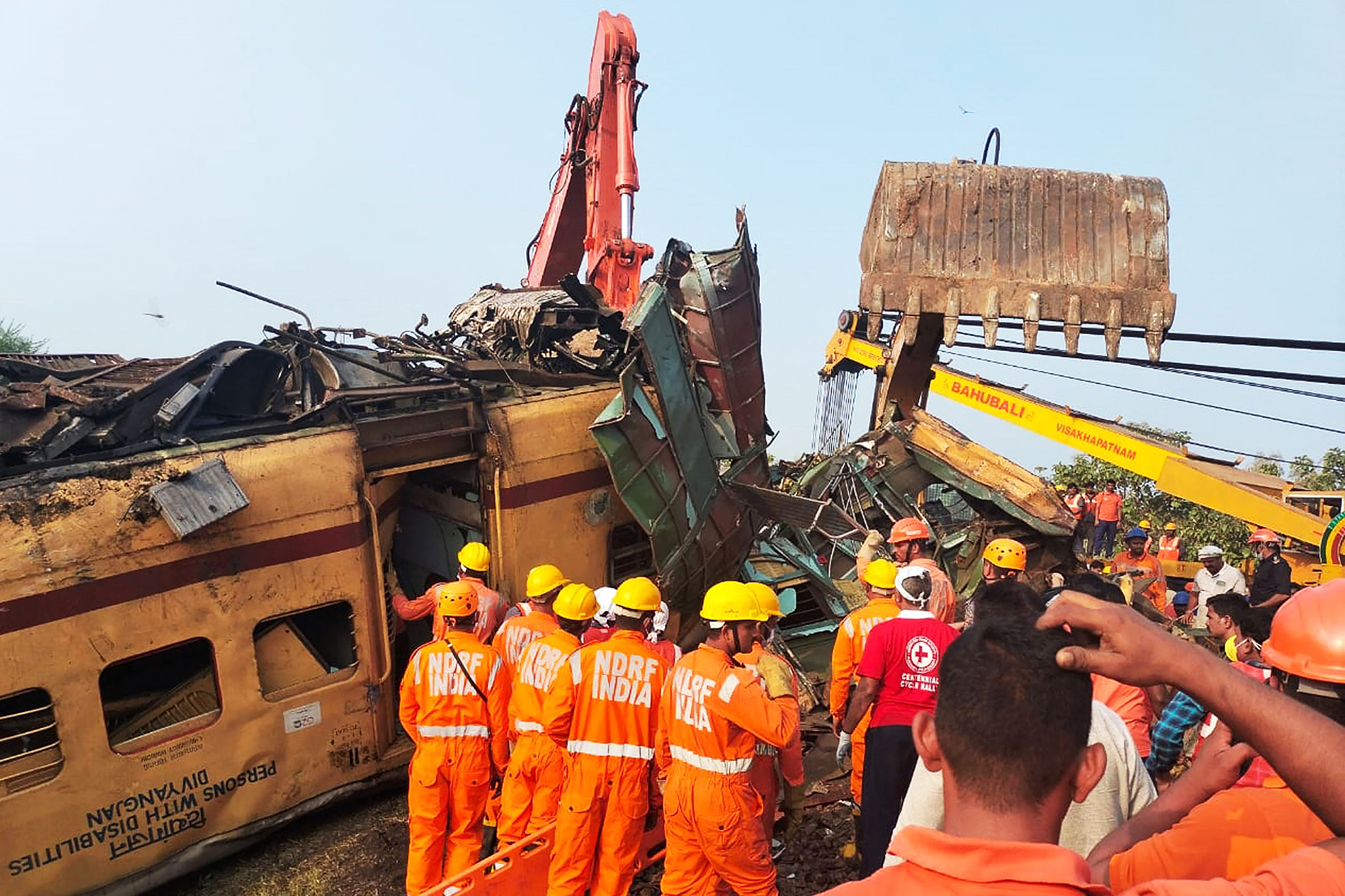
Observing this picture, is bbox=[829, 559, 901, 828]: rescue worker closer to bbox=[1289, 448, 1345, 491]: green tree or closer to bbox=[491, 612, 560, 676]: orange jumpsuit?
bbox=[491, 612, 560, 676]: orange jumpsuit

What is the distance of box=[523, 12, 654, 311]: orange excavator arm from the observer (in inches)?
388

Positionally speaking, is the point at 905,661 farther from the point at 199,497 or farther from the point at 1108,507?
the point at 1108,507

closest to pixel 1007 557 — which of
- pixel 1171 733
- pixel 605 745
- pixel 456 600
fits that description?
pixel 1171 733

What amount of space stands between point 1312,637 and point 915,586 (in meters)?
2.48

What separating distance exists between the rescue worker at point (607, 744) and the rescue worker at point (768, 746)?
565mm

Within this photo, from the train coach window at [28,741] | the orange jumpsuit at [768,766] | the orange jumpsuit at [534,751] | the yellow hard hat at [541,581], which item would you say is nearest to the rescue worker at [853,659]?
the orange jumpsuit at [768,766]

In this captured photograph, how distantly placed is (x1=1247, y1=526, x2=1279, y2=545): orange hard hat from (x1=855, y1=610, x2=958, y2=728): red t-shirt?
7.07 metres

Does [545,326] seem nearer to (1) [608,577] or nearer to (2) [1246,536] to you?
(1) [608,577]

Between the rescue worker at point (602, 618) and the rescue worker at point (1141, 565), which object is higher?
the rescue worker at point (602, 618)

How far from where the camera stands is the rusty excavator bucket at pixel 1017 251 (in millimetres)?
5391

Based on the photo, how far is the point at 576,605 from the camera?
4.60 meters

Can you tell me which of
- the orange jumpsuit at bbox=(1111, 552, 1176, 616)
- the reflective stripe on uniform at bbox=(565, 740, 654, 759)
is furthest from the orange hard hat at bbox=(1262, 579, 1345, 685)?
the orange jumpsuit at bbox=(1111, 552, 1176, 616)

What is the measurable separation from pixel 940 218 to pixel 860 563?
2.59 m

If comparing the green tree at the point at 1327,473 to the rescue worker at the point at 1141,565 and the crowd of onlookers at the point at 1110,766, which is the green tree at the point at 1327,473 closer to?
the rescue worker at the point at 1141,565
